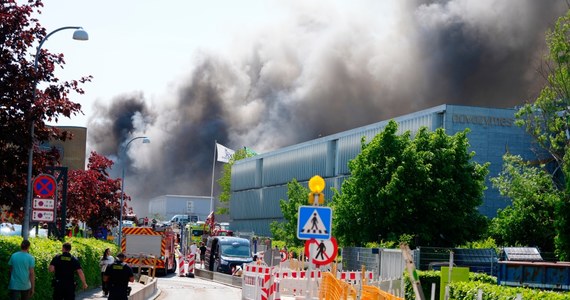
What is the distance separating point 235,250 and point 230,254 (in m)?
0.36

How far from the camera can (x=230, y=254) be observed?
51531 mm

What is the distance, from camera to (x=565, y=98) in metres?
45.8

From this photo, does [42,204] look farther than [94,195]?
No

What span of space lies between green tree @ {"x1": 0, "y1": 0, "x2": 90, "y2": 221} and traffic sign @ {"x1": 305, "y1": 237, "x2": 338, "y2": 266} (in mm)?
6848

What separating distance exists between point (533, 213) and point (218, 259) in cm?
1673

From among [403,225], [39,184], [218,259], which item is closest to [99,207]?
[218,259]

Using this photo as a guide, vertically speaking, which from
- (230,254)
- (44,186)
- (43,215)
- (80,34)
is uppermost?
(80,34)

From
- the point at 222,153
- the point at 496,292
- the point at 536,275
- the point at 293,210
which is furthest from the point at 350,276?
the point at 222,153

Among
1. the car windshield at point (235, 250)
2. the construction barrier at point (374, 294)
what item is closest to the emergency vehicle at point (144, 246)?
the car windshield at point (235, 250)

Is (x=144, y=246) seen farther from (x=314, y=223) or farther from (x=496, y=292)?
(x=314, y=223)

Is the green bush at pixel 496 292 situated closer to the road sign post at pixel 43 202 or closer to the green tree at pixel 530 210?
the road sign post at pixel 43 202

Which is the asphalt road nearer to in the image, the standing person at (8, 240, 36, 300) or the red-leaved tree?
the red-leaved tree

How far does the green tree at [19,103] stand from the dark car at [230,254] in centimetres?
2820

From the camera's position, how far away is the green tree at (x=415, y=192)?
46.7 m
